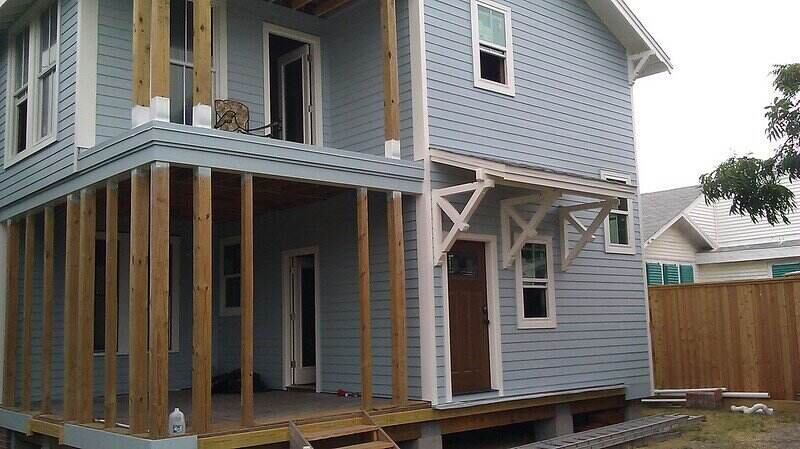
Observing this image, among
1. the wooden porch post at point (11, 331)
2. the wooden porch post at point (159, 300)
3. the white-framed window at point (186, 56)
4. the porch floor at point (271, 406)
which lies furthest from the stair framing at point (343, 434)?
the wooden porch post at point (11, 331)

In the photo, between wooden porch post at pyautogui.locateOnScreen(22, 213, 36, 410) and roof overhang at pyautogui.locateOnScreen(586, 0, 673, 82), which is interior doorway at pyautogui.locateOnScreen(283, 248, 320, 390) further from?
roof overhang at pyautogui.locateOnScreen(586, 0, 673, 82)

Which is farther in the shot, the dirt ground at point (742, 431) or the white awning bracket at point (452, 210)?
the dirt ground at point (742, 431)

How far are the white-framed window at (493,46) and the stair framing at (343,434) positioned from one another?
4572 millimetres

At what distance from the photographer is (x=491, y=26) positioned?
10883mm

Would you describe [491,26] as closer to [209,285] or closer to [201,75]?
[201,75]

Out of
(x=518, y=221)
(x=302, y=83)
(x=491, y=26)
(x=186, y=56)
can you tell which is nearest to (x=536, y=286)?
(x=518, y=221)

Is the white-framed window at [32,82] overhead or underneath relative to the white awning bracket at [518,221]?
overhead

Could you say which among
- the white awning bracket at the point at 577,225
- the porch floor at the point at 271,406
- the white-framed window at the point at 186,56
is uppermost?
the white-framed window at the point at 186,56

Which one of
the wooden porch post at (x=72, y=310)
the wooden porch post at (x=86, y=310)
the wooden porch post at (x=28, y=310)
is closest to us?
the wooden porch post at (x=86, y=310)

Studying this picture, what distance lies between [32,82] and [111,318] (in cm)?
414

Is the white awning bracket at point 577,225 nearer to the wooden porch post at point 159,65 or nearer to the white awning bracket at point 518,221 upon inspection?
the white awning bracket at point 518,221

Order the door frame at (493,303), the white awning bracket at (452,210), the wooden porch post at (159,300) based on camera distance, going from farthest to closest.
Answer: the door frame at (493,303)
the white awning bracket at (452,210)
the wooden porch post at (159,300)

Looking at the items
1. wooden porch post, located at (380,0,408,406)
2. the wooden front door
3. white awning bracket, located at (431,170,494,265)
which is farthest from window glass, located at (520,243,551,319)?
wooden porch post, located at (380,0,408,406)

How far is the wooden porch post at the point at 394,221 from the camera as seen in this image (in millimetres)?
8977
